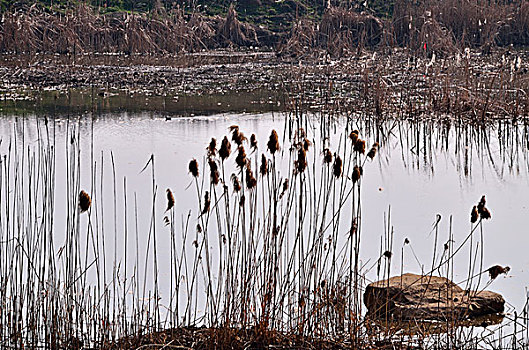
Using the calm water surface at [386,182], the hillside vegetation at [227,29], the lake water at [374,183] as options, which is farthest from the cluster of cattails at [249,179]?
the hillside vegetation at [227,29]

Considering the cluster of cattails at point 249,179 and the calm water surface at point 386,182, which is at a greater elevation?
the cluster of cattails at point 249,179

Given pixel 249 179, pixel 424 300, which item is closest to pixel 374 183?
pixel 424 300

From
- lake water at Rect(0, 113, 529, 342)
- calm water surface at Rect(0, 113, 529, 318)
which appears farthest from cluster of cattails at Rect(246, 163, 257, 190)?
calm water surface at Rect(0, 113, 529, 318)

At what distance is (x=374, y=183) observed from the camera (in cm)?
483

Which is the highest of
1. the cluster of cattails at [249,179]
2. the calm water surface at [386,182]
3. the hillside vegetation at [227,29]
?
the hillside vegetation at [227,29]

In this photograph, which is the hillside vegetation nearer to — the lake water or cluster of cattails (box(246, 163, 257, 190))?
the lake water

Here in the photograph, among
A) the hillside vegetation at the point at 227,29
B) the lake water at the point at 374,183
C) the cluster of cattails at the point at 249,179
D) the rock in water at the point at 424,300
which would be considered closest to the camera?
the cluster of cattails at the point at 249,179

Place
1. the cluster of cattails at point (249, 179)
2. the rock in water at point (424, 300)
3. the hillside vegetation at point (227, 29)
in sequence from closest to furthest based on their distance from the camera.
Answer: the cluster of cattails at point (249, 179)
the rock in water at point (424, 300)
the hillside vegetation at point (227, 29)

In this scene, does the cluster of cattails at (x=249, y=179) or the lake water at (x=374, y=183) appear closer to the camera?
the cluster of cattails at (x=249, y=179)

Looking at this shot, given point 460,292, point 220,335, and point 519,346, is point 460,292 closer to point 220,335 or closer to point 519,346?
point 519,346

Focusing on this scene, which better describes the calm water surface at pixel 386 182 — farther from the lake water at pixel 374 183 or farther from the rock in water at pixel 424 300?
the rock in water at pixel 424 300

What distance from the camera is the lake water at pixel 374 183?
339 centimetres

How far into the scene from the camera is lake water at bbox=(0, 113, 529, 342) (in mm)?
3389

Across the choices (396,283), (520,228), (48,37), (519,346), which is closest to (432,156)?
(520,228)
